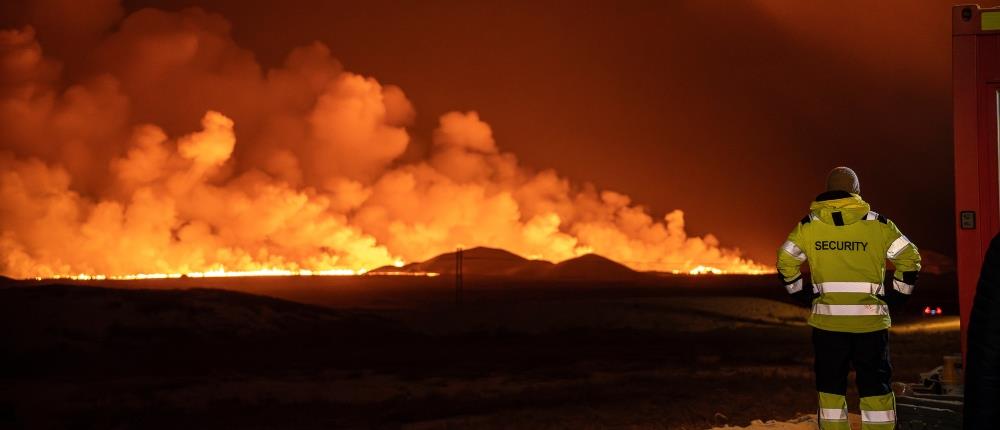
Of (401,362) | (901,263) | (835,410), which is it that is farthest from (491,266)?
(901,263)

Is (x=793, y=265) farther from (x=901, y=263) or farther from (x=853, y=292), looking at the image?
(x=901, y=263)

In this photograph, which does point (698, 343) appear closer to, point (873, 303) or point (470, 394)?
point (470, 394)

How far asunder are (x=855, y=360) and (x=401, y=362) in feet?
51.6

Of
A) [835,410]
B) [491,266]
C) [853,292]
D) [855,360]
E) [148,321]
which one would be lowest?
[148,321]

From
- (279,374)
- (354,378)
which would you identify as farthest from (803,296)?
(279,374)

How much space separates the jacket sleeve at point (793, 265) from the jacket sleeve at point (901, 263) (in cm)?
59

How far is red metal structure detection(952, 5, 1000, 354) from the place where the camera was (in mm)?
6820

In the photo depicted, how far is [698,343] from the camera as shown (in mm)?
26266

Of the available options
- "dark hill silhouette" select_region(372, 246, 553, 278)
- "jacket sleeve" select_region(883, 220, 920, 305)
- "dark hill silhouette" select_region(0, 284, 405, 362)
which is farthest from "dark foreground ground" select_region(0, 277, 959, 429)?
"dark hill silhouette" select_region(372, 246, 553, 278)

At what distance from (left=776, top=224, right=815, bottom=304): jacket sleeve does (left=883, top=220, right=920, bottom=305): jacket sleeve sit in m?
0.59

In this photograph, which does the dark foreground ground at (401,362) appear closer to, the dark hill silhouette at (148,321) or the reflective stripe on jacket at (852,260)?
the dark hill silhouette at (148,321)

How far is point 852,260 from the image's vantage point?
6.45 metres

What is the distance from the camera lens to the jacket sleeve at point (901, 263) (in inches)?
250

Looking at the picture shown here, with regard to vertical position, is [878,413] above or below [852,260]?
below
